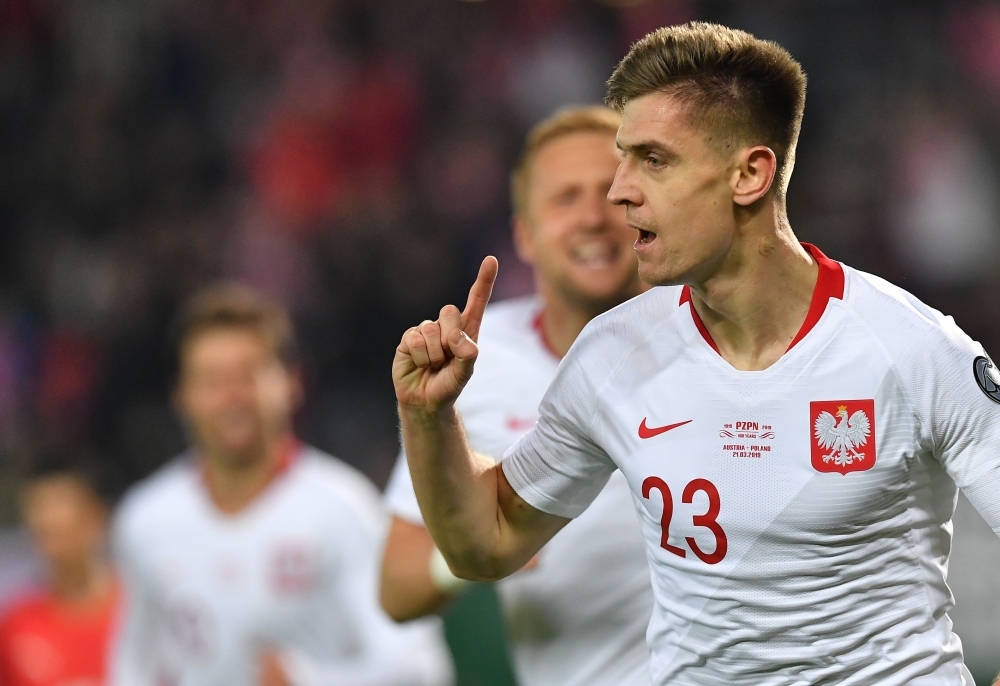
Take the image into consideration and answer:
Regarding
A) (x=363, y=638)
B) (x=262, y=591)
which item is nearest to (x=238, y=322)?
(x=262, y=591)

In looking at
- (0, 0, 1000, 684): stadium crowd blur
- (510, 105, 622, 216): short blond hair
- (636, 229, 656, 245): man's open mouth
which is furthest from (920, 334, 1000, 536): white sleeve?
(0, 0, 1000, 684): stadium crowd blur

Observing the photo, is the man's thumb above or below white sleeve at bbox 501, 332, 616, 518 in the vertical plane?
above

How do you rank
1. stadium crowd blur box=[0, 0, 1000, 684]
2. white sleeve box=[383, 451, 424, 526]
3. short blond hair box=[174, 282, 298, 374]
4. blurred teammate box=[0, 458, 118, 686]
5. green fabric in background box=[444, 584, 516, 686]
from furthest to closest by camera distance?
stadium crowd blur box=[0, 0, 1000, 684] < blurred teammate box=[0, 458, 118, 686] < short blond hair box=[174, 282, 298, 374] < green fabric in background box=[444, 584, 516, 686] < white sleeve box=[383, 451, 424, 526]

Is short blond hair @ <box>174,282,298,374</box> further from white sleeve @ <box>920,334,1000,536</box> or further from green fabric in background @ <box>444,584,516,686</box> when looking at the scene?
white sleeve @ <box>920,334,1000,536</box>

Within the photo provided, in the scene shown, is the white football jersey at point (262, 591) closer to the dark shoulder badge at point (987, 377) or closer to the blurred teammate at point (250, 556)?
the blurred teammate at point (250, 556)

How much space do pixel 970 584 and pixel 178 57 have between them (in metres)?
9.44

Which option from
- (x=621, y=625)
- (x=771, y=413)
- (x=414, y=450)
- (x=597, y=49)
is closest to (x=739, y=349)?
(x=771, y=413)

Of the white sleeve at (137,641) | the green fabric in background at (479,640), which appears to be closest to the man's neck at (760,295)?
the green fabric in background at (479,640)

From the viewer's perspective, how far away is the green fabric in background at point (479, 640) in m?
5.39

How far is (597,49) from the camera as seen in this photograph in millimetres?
12023

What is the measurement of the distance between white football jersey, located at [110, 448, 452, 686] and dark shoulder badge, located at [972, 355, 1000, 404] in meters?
3.00

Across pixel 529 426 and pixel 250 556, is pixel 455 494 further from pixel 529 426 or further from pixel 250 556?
pixel 250 556

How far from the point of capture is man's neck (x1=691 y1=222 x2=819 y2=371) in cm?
274

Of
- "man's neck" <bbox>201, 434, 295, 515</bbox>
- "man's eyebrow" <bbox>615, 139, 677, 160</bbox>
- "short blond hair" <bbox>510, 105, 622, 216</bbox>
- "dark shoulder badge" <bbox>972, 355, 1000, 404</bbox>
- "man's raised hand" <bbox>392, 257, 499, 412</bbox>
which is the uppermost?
"short blond hair" <bbox>510, 105, 622, 216</bbox>
